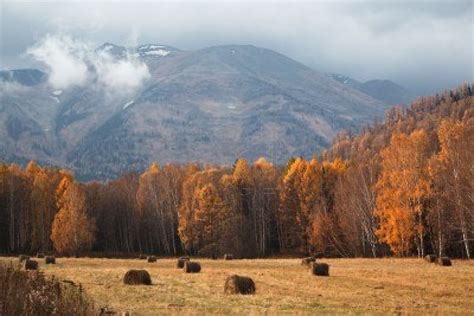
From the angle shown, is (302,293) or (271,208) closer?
(302,293)

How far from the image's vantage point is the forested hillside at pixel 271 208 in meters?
66.1

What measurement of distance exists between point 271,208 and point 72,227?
3406 cm

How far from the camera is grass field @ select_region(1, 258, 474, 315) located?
891 inches

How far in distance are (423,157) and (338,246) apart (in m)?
20.4

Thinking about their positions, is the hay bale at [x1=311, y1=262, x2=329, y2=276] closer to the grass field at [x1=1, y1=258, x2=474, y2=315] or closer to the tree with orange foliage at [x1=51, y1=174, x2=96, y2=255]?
the grass field at [x1=1, y1=258, x2=474, y2=315]

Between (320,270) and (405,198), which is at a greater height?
(405,198)

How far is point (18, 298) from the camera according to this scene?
1355 cm

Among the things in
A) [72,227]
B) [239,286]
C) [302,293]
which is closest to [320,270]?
[302,293]

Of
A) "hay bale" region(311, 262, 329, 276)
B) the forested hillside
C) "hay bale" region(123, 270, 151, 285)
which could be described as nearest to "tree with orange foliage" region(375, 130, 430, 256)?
the forested hillside

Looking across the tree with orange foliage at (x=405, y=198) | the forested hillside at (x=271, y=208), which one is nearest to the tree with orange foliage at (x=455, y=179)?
the forested hillside at (x=271, y=208)

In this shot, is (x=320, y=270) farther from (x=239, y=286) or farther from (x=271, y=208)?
(x=271, y=208)

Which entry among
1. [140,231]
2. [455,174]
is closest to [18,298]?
[455,174]

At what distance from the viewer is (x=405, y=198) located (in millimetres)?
66750

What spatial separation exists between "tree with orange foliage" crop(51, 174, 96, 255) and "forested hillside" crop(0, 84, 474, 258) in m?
0.16
